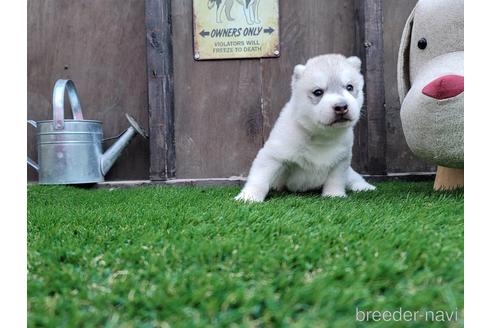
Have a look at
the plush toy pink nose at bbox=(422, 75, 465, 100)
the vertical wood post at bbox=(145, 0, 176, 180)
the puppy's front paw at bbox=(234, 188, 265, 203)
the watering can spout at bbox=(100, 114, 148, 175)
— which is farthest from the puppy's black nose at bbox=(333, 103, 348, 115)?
the watering can spout at bbox=(100, 114, 148, 175)

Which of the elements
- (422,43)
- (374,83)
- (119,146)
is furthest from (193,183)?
(422,43)

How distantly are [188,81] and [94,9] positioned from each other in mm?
720

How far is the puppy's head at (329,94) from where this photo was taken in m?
1.64

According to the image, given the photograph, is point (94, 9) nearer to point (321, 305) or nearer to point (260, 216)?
point (260, 216)

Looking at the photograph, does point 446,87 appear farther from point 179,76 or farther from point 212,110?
point 179,76

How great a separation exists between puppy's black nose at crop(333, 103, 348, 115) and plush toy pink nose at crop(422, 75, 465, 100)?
0.31 metres

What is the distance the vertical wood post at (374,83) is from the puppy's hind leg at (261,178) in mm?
745

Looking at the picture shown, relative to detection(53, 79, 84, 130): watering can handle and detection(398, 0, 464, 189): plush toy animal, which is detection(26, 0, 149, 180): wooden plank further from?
detection(398, 0, 464, 189): plush toy animal

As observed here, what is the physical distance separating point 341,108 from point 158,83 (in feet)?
3.87

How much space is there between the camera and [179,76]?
255cm

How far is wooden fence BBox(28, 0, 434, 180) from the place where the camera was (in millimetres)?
2428

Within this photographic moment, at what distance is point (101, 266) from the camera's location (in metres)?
0.85

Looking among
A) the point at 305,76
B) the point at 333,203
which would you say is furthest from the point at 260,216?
the point at 305,76

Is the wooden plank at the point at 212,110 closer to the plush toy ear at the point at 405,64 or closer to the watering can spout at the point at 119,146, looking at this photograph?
the watering can spout at the point at 119,146
